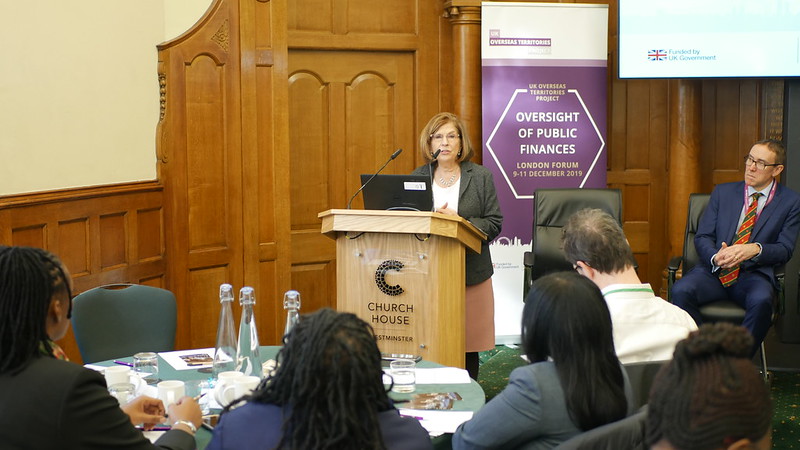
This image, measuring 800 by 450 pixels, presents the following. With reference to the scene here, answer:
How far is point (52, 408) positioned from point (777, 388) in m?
4.29

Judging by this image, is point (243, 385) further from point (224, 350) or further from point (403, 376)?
point (403, 376)

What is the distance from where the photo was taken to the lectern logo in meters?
3.82

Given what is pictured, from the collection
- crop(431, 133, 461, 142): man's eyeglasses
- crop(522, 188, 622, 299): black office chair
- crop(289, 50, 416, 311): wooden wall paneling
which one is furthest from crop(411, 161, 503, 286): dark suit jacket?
crop(289, 50, 416, 311): wooden wall paneling

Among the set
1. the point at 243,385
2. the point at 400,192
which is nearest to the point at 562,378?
the point at 243,385

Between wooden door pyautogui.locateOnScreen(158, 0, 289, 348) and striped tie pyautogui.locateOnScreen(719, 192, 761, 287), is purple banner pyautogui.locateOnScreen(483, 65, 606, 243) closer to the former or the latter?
striped tie pyautogui.locateOnScreen(719, 192, 761, 287)

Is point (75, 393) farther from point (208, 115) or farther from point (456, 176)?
point (208, 115)

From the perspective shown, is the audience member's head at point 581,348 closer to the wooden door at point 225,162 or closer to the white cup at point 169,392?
the white cup at point 169,392

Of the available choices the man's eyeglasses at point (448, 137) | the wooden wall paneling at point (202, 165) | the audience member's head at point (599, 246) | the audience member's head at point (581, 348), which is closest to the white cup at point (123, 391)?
the audience member's head at point (581, 348)

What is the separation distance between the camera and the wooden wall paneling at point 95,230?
422cm

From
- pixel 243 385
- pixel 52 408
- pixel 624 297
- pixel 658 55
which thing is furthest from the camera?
pixel 658 55

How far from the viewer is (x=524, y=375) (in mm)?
2000

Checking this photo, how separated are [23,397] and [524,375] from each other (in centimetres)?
109

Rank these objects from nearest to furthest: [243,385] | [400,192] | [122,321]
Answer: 1. [243,385]
2. [122,321]
3. [400,192]

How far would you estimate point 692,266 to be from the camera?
17.2 feet
